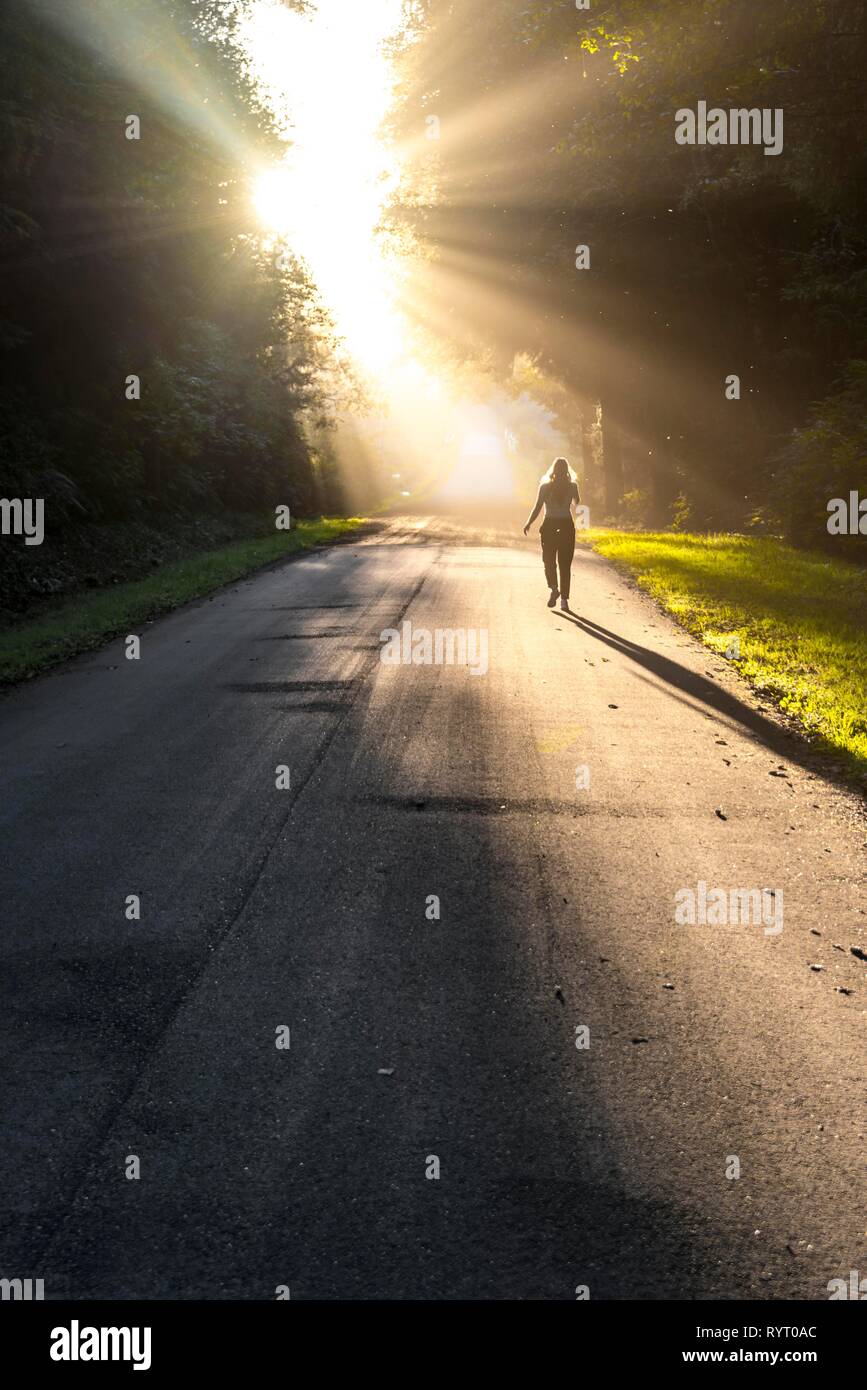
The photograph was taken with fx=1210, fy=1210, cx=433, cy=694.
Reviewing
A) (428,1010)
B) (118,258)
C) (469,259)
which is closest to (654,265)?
(469,259)

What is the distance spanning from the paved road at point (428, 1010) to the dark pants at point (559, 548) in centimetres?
641

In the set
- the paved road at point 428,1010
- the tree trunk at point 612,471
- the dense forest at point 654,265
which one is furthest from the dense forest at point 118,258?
the tree trunk at point 612,471

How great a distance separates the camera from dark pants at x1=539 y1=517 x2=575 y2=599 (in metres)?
16.1

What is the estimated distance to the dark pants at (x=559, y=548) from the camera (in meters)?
16.1

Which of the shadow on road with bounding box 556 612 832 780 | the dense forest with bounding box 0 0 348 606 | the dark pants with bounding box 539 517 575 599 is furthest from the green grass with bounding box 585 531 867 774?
the dense forest with bounding box 0 0 348 606

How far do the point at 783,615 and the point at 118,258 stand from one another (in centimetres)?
1388

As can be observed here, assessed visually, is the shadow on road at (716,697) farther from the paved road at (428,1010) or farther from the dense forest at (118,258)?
the dense forest at (118,258)

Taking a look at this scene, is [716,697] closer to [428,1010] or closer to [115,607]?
[428,1010]

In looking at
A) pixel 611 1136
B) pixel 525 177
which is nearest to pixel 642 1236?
pixel 611 1136

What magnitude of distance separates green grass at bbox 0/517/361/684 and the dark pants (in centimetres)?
570

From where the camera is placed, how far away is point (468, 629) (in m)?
14.6

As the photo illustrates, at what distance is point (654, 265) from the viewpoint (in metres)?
34.2

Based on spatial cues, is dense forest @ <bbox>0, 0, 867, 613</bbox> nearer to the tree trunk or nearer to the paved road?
the tree trunk
